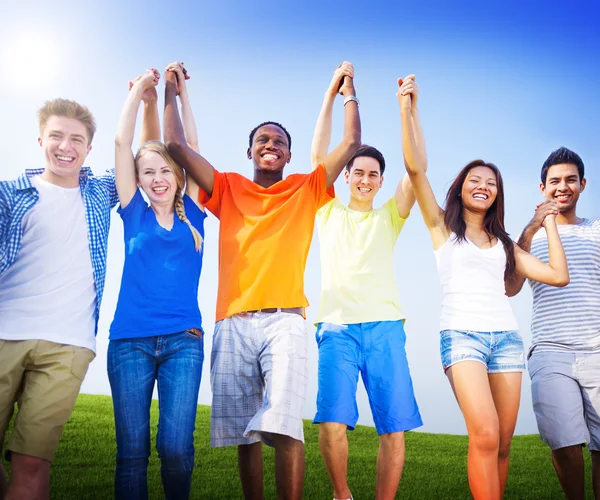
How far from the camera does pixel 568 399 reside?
16.8 ft

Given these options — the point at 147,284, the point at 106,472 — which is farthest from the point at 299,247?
the point at 106,472

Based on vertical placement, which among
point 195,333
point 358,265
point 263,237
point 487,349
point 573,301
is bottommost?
point 487,349

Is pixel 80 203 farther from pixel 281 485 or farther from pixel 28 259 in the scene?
pixel 281 485

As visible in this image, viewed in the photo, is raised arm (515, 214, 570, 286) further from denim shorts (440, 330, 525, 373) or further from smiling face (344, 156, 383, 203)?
smiling face (344, 156, 383, 203)

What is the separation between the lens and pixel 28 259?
4.17 metres

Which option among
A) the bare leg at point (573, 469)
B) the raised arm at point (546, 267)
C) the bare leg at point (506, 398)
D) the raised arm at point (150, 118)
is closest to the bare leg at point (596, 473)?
the bare leg at point (573, 469)

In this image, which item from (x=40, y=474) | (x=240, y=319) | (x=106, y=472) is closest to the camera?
(x=40, y=474)

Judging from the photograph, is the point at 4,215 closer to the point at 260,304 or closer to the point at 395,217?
the point at 260,304

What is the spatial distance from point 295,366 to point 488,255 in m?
1.92

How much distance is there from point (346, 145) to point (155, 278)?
6.12 ft

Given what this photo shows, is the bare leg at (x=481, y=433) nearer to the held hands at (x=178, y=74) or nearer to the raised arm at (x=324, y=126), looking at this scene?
the raised arm at (x=324, y=126)

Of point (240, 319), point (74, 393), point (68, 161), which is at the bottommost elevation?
point (74, 393)

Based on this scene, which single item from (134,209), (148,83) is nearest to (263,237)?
(134,209)

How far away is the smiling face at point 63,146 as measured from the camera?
4352 mm
